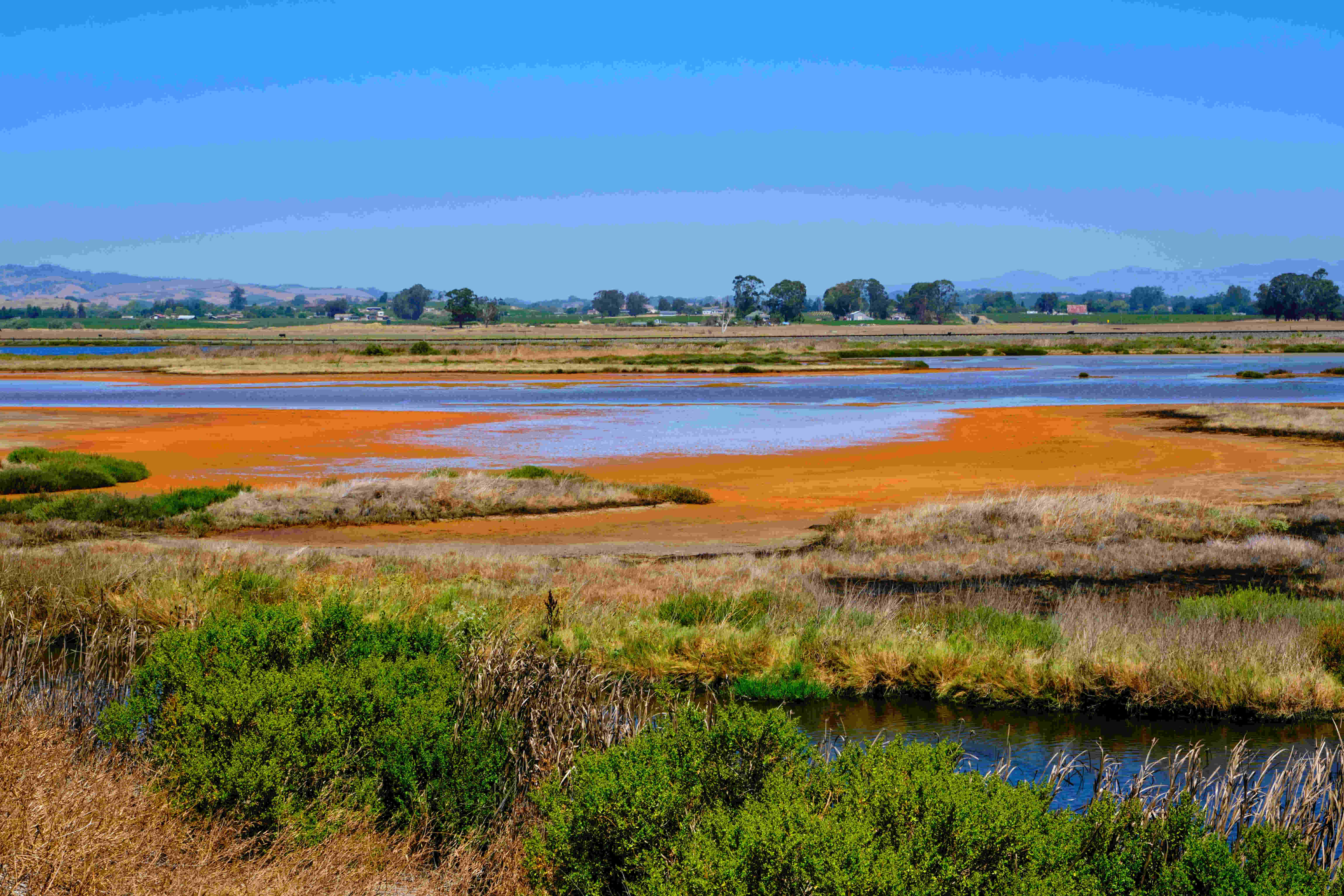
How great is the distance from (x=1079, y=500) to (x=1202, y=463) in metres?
12.2

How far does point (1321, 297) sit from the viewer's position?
7510 inches

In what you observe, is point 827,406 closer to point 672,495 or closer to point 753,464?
point 753,464

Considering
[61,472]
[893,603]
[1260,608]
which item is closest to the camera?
[1260,608]

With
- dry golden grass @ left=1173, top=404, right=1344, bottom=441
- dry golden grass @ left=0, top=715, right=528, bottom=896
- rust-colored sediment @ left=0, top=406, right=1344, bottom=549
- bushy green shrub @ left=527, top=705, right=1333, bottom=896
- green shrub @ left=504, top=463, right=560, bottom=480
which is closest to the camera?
bushy green shrub @ left=527, top=705, right=1333, bottom=896

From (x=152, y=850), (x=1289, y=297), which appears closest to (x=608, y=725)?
(x=152, y=850)

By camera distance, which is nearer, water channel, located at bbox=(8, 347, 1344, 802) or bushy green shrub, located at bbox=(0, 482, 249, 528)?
water channel, located at bbox=(8, 347, 1344, 802)

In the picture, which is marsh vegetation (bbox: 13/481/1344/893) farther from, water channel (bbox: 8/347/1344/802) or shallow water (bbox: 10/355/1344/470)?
shallow water (bbox: 10/355/1344/470)

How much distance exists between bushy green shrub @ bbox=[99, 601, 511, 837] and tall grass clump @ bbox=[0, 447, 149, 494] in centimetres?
2162

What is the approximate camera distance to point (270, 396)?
198 ft

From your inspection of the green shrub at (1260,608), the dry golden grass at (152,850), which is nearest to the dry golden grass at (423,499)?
the green shrub at (1260,608)

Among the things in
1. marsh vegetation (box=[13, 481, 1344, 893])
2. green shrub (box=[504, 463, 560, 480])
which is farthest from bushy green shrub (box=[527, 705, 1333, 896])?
green shrub (box=[504, 463, 560, 480])

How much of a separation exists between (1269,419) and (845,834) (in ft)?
139

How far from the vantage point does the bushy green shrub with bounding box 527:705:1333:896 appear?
483 centimetres

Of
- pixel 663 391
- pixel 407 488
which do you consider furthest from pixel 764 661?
pixel 663 391
